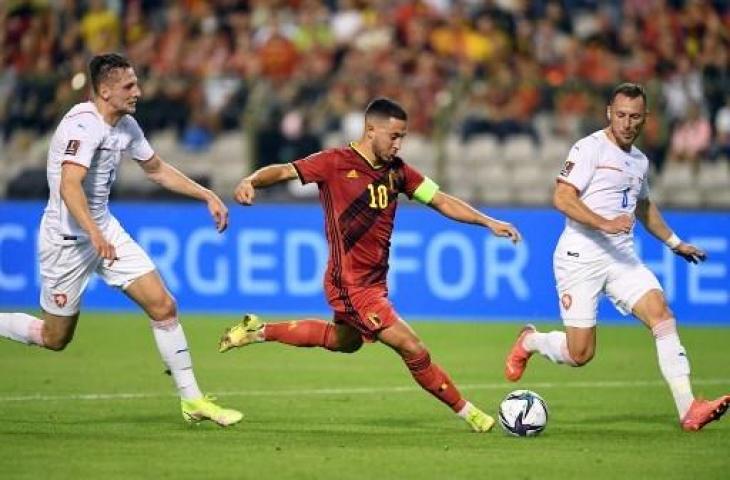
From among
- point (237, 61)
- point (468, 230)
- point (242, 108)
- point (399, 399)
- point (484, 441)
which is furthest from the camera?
point (237, 61)

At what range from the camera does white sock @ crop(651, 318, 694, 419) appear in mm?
10938

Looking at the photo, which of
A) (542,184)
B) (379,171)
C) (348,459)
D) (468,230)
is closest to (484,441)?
Answer: (348,459)

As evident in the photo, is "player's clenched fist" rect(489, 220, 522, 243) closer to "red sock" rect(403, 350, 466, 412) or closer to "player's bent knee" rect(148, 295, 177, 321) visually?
"red sock" rect(403, 350, 466, 412)

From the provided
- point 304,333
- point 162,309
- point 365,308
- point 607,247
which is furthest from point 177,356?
point 607,247

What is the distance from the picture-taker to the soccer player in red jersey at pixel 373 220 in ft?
35.1

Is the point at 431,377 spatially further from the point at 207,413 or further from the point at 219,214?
the point at 219,214

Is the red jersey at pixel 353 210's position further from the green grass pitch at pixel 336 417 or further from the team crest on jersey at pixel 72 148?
the team crest on jersey at pixel 72 148

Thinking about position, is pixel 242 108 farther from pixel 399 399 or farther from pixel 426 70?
pixel 399 399

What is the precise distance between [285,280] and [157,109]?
125 inches

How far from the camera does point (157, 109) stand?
21.8 meters

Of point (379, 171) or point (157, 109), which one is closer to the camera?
point (379, 171)

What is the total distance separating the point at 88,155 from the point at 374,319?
81.7 inches

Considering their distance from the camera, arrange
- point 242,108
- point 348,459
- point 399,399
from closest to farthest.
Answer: point 348,459 → point 399,399 → point 242,108

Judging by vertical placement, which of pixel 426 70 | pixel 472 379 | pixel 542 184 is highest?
pixel 426 70
